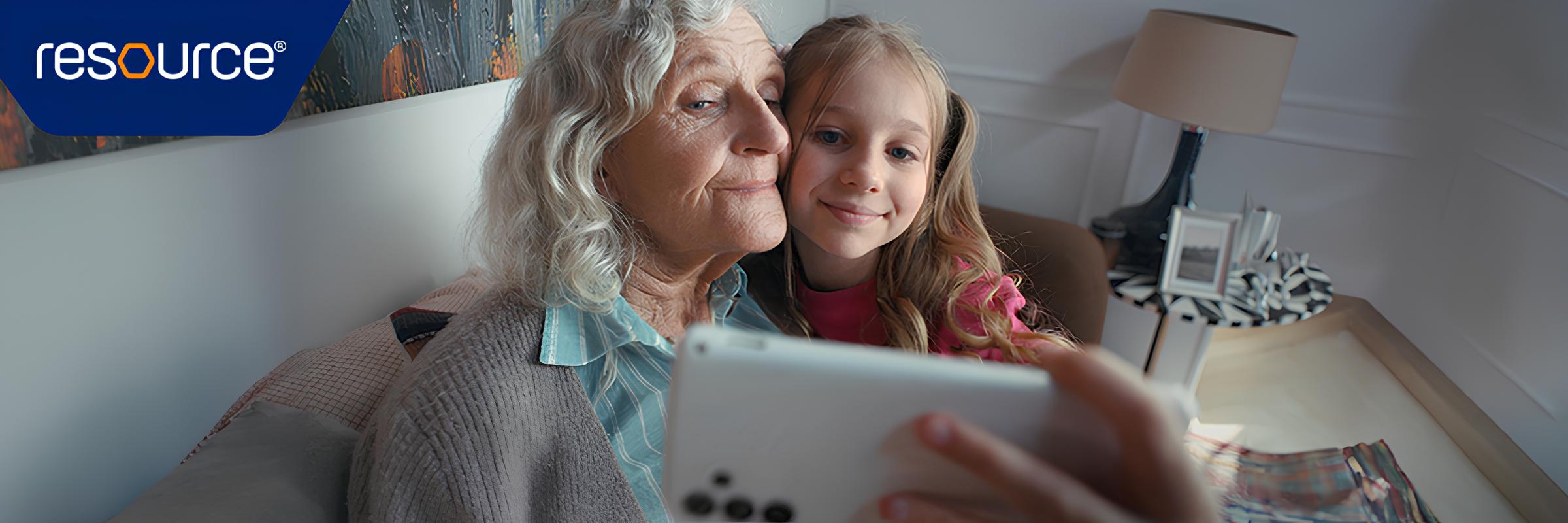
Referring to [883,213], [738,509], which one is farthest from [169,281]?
[883,213]

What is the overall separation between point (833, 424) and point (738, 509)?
11cm

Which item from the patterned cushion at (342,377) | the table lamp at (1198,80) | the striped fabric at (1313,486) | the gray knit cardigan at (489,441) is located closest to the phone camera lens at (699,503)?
the gray knit cardigan at (489,441)

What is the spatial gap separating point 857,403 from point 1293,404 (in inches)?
113

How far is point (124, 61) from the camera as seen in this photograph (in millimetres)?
846

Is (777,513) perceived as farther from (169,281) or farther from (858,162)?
(169,281)

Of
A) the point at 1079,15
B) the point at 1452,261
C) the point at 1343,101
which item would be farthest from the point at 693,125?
the point at 1452,261

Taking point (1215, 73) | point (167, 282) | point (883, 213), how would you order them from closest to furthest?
point (167, 282)
point (883, 213)
point (1215, 73)

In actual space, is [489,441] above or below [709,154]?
below

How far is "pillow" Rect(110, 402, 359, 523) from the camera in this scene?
74 cm

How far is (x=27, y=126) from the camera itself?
75cm

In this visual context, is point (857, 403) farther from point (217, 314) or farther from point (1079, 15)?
point (1079, 15)

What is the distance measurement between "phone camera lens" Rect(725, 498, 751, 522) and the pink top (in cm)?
73

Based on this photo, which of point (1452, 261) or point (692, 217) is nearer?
point (692, 217)

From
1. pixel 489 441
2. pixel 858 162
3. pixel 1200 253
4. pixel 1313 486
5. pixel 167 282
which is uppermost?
pixel 858 162
